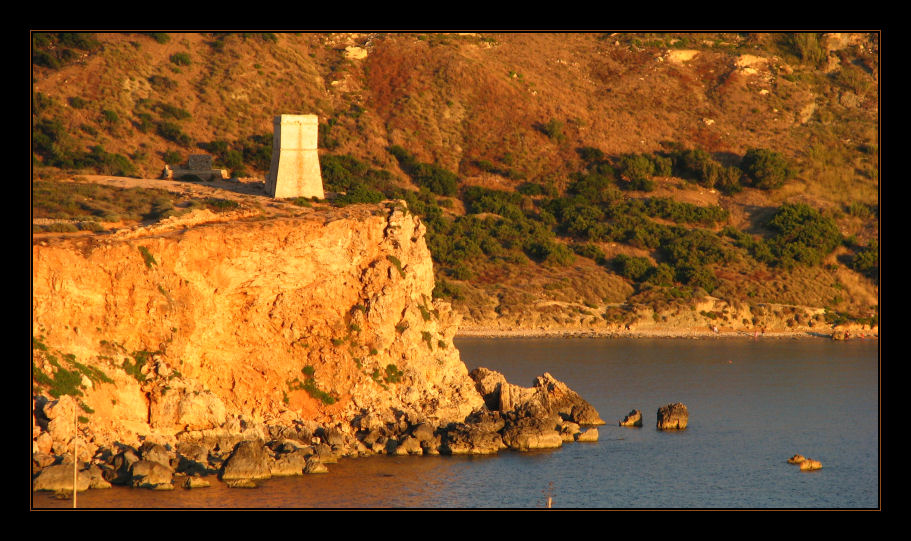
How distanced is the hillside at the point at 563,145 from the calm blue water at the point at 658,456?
11.2 m

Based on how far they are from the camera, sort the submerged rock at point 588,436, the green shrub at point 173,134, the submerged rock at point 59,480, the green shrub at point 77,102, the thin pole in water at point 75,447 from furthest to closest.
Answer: the green shrub at point 173,134 < the green shrub at point 77,102 < the submerged rock at point 588,436 < the submerged rock at point 59,480 < the thin pole in water at point 75,447

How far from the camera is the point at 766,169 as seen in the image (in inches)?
3492

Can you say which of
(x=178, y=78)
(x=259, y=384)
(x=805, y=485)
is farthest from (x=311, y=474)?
(x=178, y=78)

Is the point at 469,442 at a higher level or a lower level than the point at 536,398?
lower

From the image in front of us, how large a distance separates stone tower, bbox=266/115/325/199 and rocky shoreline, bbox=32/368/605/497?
28.0 feet

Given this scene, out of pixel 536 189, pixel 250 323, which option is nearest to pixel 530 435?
pixel 250 323

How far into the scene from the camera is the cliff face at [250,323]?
34469mm

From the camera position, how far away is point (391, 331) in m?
40.6

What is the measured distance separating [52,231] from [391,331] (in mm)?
10236

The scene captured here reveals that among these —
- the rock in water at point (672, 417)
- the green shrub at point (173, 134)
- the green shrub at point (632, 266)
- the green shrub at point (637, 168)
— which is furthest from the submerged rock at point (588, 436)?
the green shrub at point (173, 134)

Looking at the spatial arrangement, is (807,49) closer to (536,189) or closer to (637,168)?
(637,168)

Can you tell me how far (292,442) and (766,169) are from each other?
58.9m

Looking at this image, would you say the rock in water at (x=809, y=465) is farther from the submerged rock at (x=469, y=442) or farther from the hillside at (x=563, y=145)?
the hillside at (x=563, y=145)

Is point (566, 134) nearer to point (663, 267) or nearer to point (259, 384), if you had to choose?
point (663, 267)
